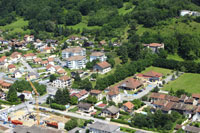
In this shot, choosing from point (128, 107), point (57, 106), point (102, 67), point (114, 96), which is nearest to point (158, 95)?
point (128, 107)

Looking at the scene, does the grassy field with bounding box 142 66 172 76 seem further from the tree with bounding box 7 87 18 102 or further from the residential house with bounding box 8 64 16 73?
the residential house with bounding box 8 64 16 73

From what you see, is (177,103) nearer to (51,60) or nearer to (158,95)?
(158,95)

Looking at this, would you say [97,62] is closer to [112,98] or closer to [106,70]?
[106,70]

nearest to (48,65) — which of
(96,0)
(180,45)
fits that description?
(180,45)

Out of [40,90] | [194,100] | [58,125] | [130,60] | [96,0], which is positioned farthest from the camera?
[96,0]

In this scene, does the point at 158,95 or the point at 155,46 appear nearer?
the point at 158,95

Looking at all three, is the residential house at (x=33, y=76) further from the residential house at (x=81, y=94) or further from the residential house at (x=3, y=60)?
the residential house at (x=81, y=94)
